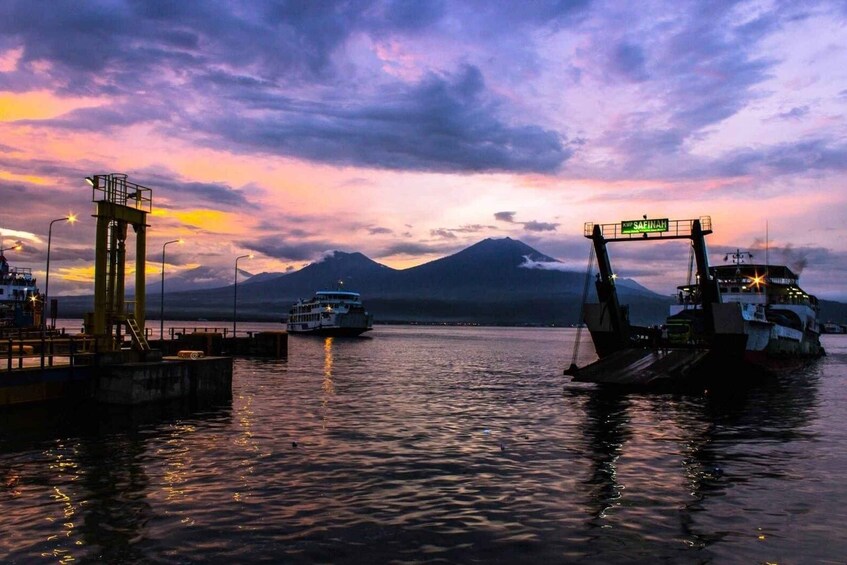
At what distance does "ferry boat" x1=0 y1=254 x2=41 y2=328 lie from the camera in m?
66.4

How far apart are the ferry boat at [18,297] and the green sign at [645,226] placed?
5971cm

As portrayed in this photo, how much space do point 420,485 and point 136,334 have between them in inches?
751

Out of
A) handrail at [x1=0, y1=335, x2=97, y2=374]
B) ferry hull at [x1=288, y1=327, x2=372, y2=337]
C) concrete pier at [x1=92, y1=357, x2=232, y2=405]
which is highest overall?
handrail at [x1=0, y1=335, x2=97, y2=374]

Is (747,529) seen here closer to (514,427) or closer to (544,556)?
(544,556)

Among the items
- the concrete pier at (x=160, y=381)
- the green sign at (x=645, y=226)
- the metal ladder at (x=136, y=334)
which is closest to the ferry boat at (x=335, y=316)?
the green sign at (x=645, y=226)

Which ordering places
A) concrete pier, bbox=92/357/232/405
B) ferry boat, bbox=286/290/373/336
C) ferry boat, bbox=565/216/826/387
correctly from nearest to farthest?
concrete pier, bbox=92/357/232/405, ferry boat, bbox=565/216/826/387, ferry boat, bbox=286/290/373/336

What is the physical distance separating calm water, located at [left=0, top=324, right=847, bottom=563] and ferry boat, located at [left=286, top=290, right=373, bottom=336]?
10559 centimetres

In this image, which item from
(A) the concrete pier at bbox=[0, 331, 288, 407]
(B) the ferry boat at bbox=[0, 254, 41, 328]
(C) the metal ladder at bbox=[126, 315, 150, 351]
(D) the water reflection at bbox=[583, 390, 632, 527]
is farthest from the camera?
(B) the ferry boat at bbox=[0, 254, 41, 328]

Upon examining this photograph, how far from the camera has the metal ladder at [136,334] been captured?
95.0 ft

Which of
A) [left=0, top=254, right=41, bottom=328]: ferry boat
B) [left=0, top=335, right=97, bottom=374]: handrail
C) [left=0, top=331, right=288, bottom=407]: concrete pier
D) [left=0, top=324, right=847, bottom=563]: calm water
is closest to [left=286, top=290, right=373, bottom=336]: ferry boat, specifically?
[left=0, top=254, right=41, bottom=328]: ferry boat

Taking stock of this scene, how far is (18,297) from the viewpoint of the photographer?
68062 millimetres

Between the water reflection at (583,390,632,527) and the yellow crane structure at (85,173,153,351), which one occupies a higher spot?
the yellow crane structure at (85,173,153,351)

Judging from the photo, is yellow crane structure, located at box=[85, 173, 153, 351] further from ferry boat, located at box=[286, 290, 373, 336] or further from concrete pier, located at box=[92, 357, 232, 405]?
ferry boat, located at box=[286, 290, 373, 336]

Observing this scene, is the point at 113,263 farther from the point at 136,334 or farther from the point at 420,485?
the point at 420,485
